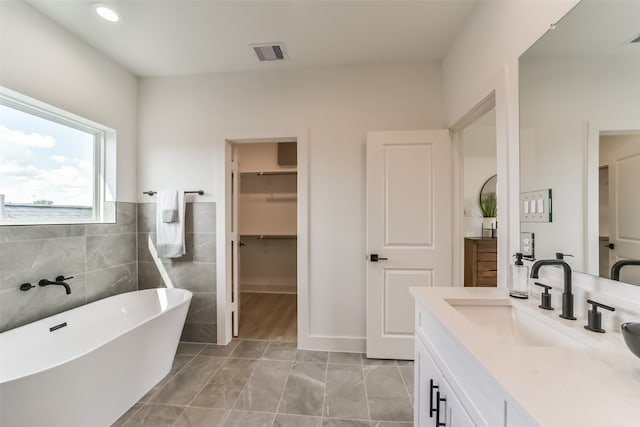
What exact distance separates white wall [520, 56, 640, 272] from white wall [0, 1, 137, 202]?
3.07m

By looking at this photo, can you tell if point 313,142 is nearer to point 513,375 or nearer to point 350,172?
point 350,172

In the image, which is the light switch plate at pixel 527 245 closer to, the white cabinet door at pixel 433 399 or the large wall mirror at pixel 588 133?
the large wall mirror at pixel 588 133

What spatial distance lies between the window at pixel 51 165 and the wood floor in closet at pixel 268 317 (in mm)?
1797

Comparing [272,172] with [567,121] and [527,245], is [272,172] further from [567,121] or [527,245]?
[567,121]

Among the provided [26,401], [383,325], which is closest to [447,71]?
[383,325]

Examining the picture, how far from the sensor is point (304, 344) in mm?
2471

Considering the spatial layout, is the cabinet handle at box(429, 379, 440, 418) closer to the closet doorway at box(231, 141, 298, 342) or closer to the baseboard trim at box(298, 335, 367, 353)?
the baseboard trim at box(298, 335, 367, 353)

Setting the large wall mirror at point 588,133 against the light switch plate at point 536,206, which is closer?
the large wall mirror at point 588,133

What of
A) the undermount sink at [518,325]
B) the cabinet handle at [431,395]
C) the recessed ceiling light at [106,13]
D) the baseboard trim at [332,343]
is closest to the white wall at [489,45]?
the undermount sink at [518,325]

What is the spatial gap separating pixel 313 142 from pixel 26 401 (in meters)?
2.36

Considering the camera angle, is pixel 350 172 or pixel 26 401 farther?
pixel 350 172

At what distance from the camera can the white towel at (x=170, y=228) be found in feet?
8.25

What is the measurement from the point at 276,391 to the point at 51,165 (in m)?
2.49

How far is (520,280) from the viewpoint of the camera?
49.4 inches
